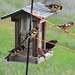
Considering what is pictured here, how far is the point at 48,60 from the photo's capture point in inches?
348

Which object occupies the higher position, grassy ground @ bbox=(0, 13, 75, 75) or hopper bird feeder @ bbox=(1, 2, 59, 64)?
hopper bird feeder @ bbox=(1, 2, 59, 64)

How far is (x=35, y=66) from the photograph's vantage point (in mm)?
8141

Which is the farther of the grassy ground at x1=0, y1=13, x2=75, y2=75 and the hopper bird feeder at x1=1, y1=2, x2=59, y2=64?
the grassy ground at x1=0, y1=13, x2=75, y2=75

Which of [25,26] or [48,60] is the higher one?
[25,26]

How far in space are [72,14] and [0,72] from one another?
11.1 m

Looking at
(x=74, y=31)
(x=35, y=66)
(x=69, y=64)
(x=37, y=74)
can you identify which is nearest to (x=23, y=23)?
(x=37, y=74)

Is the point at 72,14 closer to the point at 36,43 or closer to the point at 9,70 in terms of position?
the point at 9,70

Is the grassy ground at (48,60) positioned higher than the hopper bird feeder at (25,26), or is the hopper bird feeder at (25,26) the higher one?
the hopper bird feeder at (25,26)

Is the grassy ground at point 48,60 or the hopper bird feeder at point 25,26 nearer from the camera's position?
the hopper bird feeder at point 25,26

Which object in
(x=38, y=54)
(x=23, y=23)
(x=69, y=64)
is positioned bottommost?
(x=69, y=64)

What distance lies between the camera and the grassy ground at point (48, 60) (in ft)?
24.9

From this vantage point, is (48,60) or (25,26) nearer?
(25,26)

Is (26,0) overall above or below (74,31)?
above

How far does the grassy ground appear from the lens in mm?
7587
